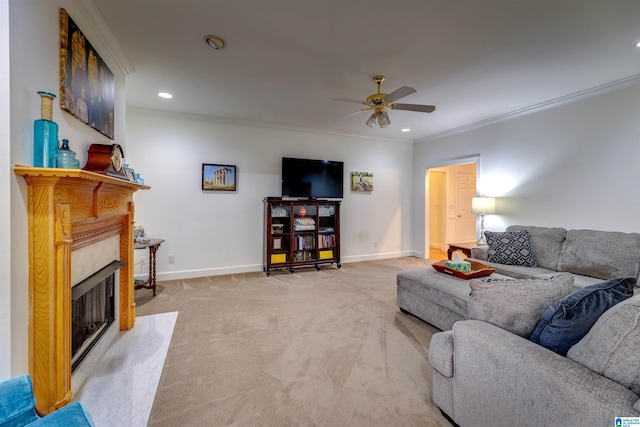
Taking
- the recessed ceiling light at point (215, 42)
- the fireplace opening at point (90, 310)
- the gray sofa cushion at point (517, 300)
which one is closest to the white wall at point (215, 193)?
the fireplace opening at point (90, 310)

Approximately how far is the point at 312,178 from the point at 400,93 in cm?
248

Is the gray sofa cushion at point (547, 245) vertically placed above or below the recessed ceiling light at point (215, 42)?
below

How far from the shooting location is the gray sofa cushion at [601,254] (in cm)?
258

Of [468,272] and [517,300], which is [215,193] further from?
[517,300]

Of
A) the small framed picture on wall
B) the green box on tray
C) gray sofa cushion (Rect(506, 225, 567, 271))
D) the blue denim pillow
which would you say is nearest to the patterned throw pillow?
gray sofa cushion (Rect(506, 225, 567, 271))

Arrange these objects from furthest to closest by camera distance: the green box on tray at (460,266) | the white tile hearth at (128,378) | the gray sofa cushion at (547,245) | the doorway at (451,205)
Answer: the doorway at (451,205) → the gray sofa cushion at (547,245) → the green box on tray at (460,266) → the white tile hearth at (128,378)

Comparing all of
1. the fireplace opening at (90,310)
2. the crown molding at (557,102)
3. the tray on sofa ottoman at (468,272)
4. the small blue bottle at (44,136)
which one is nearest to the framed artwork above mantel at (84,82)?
the small blue bottle at (44,136)

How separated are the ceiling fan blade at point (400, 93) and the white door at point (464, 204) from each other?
4768 millimetres

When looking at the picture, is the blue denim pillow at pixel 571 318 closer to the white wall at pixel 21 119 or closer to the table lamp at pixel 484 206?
the white wall at pixel 21 119

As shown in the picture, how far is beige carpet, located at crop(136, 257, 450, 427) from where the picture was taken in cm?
157

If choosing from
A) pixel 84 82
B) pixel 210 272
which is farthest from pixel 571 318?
pixel 210 272

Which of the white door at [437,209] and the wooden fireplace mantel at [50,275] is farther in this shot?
the white door at [437,209]

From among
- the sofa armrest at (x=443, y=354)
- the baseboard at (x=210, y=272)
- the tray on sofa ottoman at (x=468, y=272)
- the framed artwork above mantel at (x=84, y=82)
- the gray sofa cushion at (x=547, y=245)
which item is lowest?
the baseboard at (x=210, y=272)

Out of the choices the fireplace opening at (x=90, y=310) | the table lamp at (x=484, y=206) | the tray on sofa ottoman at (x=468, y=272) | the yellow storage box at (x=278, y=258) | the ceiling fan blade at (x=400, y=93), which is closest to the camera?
the fireplace opening at (x=90, y=310)
